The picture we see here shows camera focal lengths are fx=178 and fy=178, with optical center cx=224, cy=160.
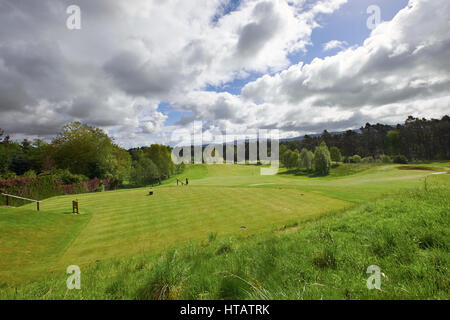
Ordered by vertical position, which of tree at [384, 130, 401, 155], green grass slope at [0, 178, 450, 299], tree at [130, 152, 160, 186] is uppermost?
tree at [384, 130, 401, 155]

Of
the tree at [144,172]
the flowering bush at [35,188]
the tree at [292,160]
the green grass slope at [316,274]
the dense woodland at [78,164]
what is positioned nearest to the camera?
the green grass slope at [316,274]

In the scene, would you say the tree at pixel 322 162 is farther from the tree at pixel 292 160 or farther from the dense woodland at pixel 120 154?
the tree at pixel 292 160

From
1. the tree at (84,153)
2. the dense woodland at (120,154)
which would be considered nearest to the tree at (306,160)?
the dense woodland at (120,154)

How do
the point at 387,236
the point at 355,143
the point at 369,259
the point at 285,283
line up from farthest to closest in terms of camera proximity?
the point at 355,143 → the point at 387,236 → the point at 369,259 → the point at 285,283

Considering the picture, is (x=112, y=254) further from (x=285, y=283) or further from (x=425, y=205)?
(x=425, y=205)

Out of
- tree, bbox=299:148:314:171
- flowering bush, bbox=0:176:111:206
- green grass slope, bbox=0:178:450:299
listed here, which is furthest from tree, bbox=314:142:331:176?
flowering bush, bbox=0:176:111:206

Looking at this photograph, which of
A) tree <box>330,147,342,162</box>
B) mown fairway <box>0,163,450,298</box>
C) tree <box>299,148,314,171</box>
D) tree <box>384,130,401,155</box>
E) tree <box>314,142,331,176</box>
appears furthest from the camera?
tree <box>384,130,401,155</box>

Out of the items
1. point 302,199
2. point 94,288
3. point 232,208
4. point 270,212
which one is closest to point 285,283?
point 94,288

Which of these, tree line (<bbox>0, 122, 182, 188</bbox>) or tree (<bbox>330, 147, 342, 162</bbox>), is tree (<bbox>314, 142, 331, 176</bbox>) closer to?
tree (<bbox>330, 147, 342, 162</bbox>)

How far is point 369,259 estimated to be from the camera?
124 inches

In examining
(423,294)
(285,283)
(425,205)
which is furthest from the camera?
(425,205)

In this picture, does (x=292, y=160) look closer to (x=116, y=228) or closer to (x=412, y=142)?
(x=412, y=142)

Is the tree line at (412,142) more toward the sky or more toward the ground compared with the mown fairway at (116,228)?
more toward the sky
